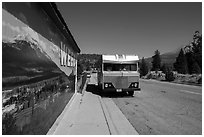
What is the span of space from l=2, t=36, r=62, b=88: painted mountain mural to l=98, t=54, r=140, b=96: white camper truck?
925 centimetres

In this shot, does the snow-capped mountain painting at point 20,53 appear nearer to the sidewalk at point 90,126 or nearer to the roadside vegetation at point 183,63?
the sidewalk at point 90,126

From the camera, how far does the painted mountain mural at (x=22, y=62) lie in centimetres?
282

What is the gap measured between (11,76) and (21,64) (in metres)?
0.43

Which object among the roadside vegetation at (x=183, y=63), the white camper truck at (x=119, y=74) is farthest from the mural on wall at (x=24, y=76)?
the roadside vegetation at (x=183, y=63)

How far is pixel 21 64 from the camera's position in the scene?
3.36m

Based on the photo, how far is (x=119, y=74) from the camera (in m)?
14.0

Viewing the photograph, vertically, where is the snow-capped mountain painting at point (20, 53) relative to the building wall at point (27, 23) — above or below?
below

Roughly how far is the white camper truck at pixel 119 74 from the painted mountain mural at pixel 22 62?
9253 millimetres

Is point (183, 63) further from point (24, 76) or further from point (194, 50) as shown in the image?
point (24, 76)

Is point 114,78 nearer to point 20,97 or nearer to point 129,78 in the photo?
point 129,78

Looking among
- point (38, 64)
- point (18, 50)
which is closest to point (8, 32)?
point (18, 50)

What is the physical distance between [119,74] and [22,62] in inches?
429

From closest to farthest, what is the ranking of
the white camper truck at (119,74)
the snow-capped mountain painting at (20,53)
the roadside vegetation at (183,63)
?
1. the snow-capped mountain painting at (20,53)
2. the white camper truck at (119,74)
3. the roadside vegetation at (183,63)

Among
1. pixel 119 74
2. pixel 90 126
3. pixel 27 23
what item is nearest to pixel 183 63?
pixel 119 74
